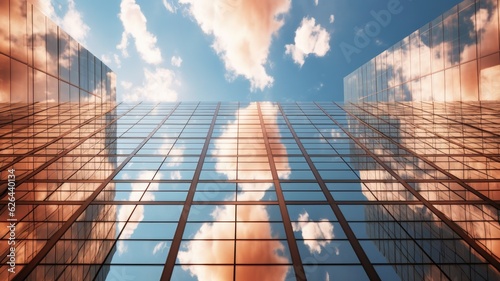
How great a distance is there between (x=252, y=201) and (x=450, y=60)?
30.7m

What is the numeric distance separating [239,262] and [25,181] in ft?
37.6

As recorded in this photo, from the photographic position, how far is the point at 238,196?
16.0 m

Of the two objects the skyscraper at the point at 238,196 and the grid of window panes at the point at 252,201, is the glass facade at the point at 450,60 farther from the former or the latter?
the grid of window panes at the point at 252,201

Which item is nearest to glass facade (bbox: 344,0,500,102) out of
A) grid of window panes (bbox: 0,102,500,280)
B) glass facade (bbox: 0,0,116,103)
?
grid of window panes (bbox: 0,102,500,280)

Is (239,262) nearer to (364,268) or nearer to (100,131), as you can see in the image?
(364,268)

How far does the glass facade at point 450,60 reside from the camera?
3117cm

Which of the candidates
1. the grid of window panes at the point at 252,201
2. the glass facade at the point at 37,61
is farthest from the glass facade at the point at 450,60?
the glass facade at the point at 37,61

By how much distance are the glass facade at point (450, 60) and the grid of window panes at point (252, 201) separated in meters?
5.95

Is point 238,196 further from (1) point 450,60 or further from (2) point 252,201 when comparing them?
(1) point 450,60

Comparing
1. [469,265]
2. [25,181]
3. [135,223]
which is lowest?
[469,265]

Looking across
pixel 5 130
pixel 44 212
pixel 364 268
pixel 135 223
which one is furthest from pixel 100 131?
pixel 364 268

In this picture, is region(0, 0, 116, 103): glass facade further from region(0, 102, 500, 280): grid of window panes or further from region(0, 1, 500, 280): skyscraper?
region(0, 102, 500, 280): grid of window panes

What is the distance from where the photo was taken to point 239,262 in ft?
38.1

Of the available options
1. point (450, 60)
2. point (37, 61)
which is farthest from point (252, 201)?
point (450, 60)
